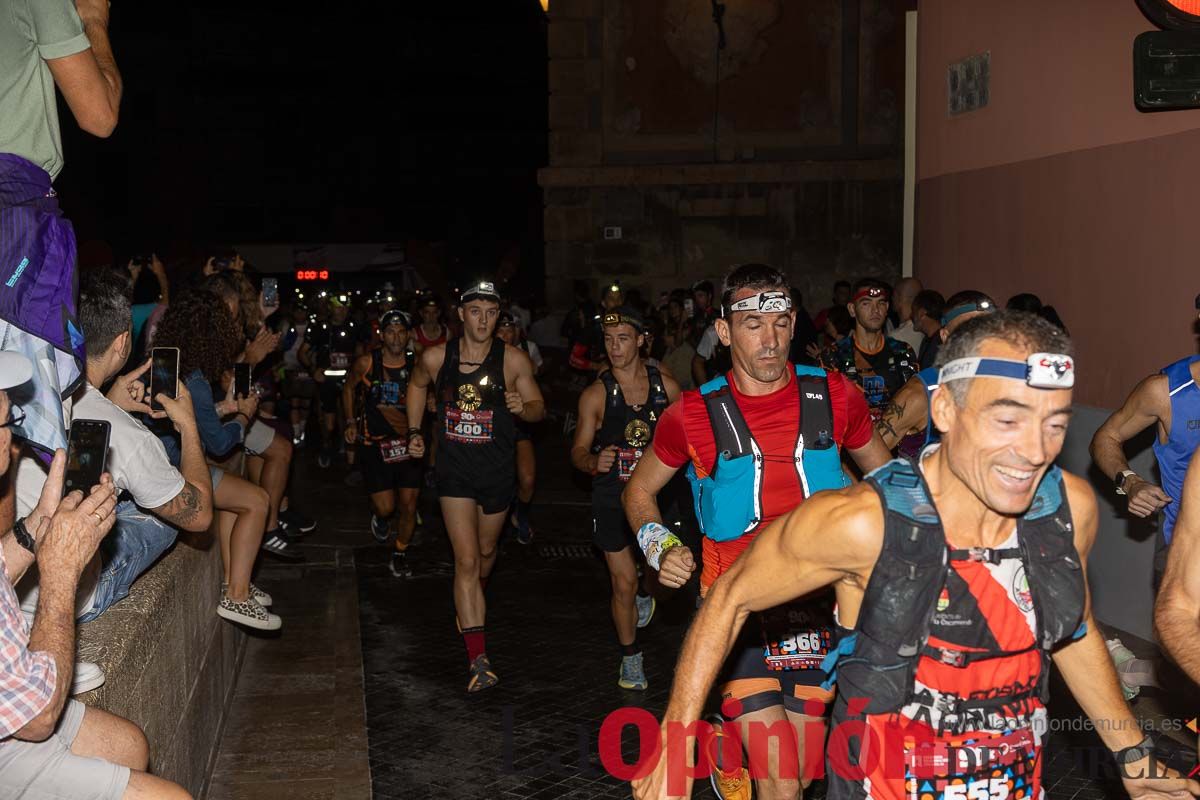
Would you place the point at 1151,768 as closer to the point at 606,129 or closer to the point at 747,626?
the point at 747,626

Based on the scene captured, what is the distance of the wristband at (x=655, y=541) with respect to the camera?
487 centimetres

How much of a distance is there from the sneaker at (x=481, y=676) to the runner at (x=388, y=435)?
124 inches

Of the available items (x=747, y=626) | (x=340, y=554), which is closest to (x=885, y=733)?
(x=747, y=626)

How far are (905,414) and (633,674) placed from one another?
2.26m

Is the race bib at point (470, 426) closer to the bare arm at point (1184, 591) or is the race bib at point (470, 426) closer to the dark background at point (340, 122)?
the bare arm at point (1184, 591)

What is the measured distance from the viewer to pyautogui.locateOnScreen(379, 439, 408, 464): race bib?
37.5ft

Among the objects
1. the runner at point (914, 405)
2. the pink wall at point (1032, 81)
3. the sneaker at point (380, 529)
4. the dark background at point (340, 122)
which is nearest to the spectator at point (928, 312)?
the pink wall at point (1032, 81)

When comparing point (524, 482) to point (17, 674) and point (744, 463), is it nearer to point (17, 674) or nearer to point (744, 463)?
point (744, 463)

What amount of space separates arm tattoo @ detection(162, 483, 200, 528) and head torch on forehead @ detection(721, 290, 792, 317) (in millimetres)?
2448

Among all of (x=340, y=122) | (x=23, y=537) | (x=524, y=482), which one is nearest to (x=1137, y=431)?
(x=23, y=537)

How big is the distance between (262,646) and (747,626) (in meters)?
4.62

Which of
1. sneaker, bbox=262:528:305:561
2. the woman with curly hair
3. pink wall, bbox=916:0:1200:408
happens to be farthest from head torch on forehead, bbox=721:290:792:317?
sneaker, bbox=262:528:305:561

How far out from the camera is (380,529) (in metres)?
12.2

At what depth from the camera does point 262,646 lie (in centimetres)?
874
